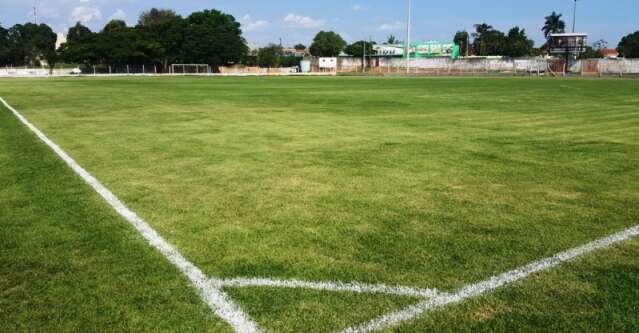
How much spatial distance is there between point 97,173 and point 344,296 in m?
5.16

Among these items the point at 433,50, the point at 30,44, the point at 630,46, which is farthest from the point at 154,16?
the point at 630,46

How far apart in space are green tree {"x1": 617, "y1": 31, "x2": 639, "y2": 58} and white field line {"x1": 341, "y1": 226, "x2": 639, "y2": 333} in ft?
515

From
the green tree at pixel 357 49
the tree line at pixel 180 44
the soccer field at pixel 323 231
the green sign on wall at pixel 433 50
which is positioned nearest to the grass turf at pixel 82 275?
the soccer field at pixel 323 231

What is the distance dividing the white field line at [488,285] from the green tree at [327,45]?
159564mm

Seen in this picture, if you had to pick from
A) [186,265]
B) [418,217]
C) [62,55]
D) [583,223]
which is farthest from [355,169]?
[62,55]

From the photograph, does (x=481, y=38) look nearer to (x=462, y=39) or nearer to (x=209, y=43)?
(x=462, y=39)

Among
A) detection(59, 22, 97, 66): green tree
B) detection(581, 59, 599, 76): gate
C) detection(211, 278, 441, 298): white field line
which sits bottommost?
detection(211, 278, 441, 298): white field line

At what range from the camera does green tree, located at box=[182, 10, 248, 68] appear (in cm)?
10844

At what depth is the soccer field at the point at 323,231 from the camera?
3453 millimetres

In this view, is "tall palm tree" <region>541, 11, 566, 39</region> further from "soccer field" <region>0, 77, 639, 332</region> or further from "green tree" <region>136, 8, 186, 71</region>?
"soccer field" <region>0, 77, 639, 332</region>

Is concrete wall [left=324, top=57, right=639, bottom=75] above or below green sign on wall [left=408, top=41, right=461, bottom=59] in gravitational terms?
below

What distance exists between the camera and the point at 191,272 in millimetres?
4082

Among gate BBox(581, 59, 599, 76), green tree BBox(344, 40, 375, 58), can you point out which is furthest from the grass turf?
green tree BBox(344, 40, 375, 58)

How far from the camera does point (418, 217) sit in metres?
5.45
